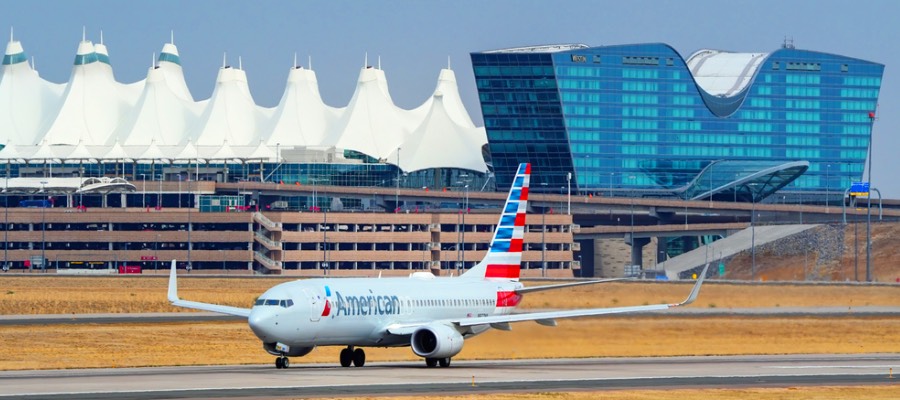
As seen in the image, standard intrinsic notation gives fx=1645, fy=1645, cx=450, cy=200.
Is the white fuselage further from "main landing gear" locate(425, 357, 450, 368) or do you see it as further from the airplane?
"main landing gear" locate(425, 357, 450, 368)

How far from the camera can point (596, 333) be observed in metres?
61.5

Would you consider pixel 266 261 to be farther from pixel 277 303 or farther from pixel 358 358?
pixel 277 303

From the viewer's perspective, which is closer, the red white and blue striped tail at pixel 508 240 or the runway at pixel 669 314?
the red white and blue striped tail at pixel 508 240

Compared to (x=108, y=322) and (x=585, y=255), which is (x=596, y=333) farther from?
(x=585, y=255)

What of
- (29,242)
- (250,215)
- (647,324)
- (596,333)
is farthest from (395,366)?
(29,242)

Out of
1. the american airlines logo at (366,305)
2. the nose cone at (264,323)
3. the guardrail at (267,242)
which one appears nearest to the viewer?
the nose cone at (264,323)

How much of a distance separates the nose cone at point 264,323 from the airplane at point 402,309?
0.03 m

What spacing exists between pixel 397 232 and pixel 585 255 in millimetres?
37185

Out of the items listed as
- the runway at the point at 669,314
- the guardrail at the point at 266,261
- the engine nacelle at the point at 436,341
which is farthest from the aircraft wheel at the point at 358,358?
the guardrail at the point at 266,261

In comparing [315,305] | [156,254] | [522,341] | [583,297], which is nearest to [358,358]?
[315,305]

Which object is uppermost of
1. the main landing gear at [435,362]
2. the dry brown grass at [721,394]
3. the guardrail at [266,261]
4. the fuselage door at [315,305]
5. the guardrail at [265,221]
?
the guardrail at [265,221]

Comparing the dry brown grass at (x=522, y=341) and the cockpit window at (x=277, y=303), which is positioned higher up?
the cockpit window at (x=277, y=303)

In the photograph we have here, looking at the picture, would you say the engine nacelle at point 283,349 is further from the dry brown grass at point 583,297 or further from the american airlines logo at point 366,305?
the dry brown grass at point 583,297

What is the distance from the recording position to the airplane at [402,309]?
1981 inches
